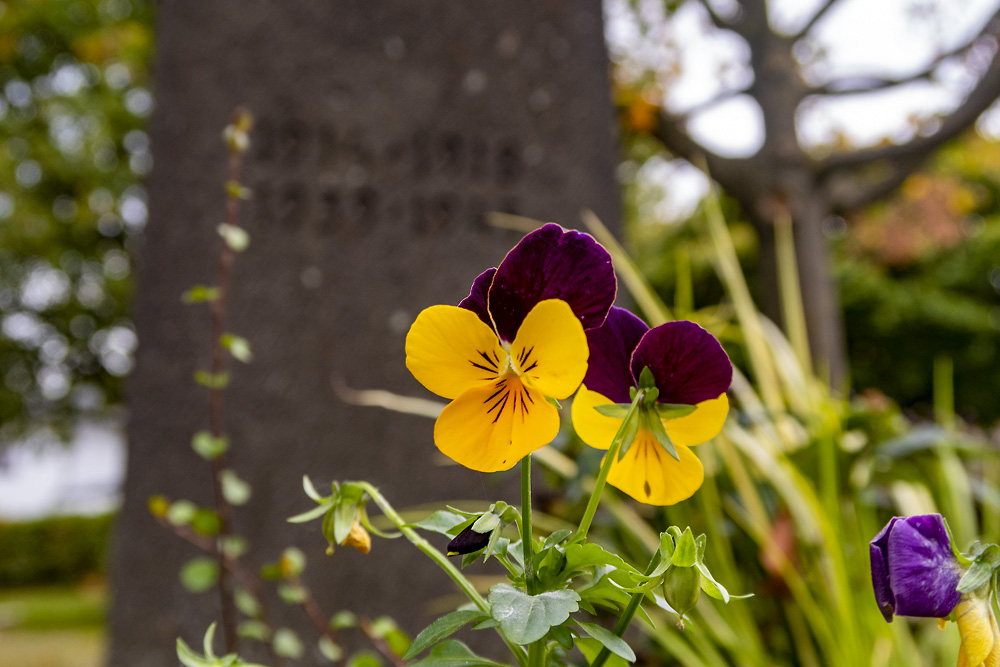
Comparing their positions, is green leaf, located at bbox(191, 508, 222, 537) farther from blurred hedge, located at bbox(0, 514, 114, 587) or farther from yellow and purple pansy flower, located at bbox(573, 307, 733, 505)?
blurred hedge, located at bbox(0, 514, 114, 587)

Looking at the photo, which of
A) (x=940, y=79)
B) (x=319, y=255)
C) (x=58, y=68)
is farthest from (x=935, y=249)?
(x=58, y=68)

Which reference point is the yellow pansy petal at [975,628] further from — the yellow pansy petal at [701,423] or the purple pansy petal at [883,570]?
the yellow pansy petal at [701,423]

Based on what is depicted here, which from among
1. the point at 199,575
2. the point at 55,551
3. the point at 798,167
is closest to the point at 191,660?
the point at 199,575

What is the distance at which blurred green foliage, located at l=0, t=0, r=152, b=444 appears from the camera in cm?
588

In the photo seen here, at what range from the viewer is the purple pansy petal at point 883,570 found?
1.19 feet

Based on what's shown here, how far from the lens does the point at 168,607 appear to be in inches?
64.1

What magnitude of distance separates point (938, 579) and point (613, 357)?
20 centimetres

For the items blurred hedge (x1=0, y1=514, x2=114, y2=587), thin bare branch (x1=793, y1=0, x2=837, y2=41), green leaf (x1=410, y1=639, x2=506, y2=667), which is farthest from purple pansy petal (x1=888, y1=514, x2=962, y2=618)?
blurred hedge (x1=0, y1=514, x2=114, y2=587)

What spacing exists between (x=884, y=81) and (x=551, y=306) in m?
4.28

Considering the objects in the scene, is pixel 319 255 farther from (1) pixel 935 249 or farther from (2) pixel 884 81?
(1) pixel 935 249

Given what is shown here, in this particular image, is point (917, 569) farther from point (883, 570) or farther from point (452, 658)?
point (452, 658)

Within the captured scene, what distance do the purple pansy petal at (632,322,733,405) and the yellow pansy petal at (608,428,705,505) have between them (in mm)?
28

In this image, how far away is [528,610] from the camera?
→ 33 centimetres

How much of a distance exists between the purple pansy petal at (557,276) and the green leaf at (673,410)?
6cm
